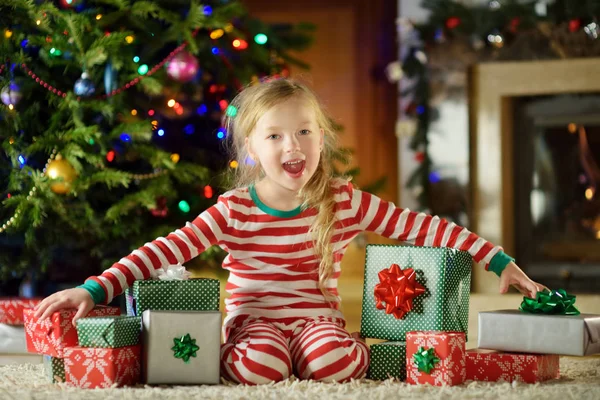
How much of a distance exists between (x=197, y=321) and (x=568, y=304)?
73 cm

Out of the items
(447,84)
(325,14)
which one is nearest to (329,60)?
(325,14)

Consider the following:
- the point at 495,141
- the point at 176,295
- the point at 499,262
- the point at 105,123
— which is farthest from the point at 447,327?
the point at 495,141

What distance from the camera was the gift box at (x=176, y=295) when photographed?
1.70m

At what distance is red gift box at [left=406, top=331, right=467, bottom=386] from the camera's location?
63.2 inches

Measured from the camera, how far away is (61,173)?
2.34 metres

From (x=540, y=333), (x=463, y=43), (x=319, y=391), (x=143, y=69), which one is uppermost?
(x=463, y=43)

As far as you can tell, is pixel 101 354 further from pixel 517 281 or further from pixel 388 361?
pixel 517 281

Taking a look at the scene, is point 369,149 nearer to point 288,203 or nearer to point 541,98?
point 541,98

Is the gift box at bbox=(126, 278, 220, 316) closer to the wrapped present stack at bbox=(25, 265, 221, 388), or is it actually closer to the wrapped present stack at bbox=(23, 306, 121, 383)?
the wrapped present stack at bbox=(25, 265, 221, 388)

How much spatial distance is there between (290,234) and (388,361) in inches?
13.4

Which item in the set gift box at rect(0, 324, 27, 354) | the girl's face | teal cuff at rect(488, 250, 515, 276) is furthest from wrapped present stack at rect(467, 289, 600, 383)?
gift box at rect(0, 324, 27, 354)

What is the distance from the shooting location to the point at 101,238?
251 cm

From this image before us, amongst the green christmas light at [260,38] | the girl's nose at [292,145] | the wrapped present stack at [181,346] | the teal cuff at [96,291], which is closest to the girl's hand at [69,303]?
the teal cuff at [96,291]

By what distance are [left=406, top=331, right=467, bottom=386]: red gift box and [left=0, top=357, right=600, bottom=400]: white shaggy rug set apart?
27 mm
